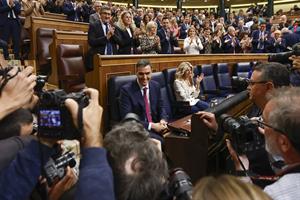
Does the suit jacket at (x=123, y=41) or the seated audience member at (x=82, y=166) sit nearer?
the seated audience member at (x=82, y=166)

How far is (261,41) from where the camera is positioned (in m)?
7.29

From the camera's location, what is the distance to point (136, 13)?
6969 mm

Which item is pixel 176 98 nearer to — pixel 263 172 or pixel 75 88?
pixel 75 88

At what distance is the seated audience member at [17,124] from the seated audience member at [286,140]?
70 centimetres

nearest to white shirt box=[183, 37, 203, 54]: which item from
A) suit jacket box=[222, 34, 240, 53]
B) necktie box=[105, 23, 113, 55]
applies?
suit jacket box=[222, 34, 240, 53]

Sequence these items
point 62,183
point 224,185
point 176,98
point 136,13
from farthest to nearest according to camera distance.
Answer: point 136,13, point 176,98, point 62,183, point 224,185

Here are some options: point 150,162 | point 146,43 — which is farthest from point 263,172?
point 146,43

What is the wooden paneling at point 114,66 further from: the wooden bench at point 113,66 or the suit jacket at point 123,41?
the suit jacket at point 123,41

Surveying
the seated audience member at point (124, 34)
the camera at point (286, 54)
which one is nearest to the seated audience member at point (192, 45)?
the seated audience member at point (124, 34)

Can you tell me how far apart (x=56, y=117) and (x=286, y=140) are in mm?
630

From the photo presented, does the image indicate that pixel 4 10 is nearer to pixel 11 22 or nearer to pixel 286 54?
pixel 11 22

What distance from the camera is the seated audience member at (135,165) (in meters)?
0.77

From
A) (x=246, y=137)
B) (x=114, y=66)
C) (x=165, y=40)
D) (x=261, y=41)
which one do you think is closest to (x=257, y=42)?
(x=261, y=41)

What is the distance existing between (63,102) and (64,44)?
124 inches
